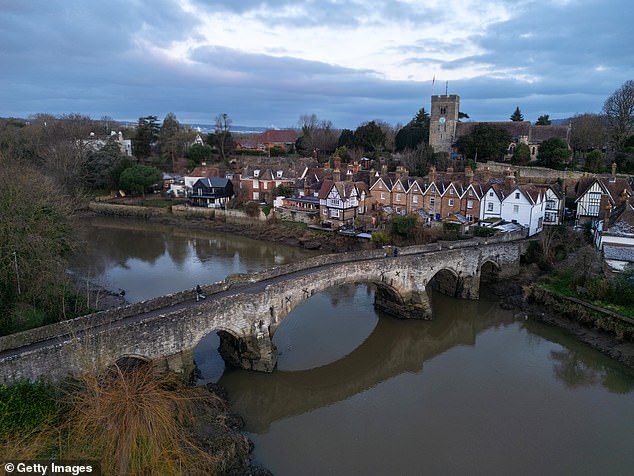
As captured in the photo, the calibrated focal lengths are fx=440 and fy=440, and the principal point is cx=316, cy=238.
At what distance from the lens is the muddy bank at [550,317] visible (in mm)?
17319

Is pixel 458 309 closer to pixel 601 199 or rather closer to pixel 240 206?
pixel 601 199

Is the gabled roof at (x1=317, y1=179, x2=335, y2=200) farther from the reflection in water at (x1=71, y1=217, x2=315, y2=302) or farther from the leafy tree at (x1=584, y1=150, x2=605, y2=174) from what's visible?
the leafy tree at (x1=584, y1=150, x2=605, y2=174)

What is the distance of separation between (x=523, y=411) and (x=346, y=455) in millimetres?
6030

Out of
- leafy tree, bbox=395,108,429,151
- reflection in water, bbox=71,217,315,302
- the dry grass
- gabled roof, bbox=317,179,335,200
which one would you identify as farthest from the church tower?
the dry grass

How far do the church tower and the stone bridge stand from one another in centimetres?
2431

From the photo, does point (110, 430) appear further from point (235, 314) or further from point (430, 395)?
point (430, 395)

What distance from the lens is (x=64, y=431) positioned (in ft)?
29.8

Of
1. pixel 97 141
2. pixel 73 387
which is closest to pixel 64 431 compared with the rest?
pixel 73 387

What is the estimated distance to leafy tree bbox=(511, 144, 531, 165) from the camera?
128 feet

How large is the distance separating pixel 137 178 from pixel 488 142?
3634 cm

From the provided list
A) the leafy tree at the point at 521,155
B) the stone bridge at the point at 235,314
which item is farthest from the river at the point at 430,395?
the leafy tree at the point at 521,155

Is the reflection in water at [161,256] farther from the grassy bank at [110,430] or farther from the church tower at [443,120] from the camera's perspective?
the church tower at [443,120]

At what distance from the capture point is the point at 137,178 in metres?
48.3

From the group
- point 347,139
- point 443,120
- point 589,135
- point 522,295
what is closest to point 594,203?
point 522,295
